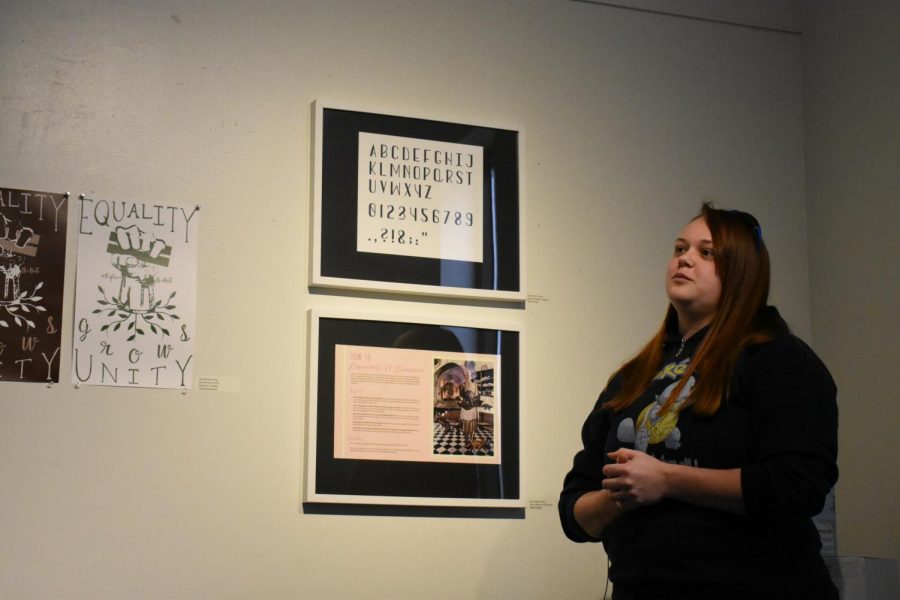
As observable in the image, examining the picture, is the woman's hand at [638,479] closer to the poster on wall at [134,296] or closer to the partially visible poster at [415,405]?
the partially visible poster at [415,405]

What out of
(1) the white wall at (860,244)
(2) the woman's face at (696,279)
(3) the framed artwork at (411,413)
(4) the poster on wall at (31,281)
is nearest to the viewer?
(2) the woman's face at (696,279)

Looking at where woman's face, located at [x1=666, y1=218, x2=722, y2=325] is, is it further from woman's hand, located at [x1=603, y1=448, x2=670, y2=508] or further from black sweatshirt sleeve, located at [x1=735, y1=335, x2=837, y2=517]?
woman's hand, located at [x1=603, y1=448, x2=670, y2=508]

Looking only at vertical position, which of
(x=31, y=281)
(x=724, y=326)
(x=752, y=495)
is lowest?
(x=752, y=495)

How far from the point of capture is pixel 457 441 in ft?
7.94

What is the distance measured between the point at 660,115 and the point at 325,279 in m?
1.00

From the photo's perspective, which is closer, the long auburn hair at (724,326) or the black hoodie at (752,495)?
the black hoodie at (752,495)

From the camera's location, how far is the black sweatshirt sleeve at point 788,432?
1.47 meters

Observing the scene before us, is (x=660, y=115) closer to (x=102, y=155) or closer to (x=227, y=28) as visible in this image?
(x=227, y=28)

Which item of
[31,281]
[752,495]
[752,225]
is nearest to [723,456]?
[752,495]

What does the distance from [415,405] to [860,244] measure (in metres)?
1.17

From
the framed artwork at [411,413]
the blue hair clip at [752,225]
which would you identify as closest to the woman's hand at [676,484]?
the blue hair clip at [752,225]

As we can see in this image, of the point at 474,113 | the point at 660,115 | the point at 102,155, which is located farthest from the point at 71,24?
the point at 660,115

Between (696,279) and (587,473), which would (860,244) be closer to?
(696,279)

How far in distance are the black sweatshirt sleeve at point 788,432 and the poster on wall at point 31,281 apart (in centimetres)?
137
